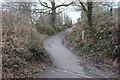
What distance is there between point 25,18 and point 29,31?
1149 mm

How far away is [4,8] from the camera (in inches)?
352

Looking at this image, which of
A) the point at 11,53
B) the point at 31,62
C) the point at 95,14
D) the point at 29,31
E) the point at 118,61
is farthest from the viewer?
the point at 95,14

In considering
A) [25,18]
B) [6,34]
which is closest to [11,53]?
[6,34]

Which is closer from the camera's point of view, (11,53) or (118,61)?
(11,53)

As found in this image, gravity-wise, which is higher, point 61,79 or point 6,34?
point 6,34

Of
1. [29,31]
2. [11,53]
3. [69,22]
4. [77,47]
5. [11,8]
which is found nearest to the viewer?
[11,53]

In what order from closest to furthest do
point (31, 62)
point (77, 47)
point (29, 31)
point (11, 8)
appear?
point (31, 62), point (29, 31), point (11, 8), point (77, 47)

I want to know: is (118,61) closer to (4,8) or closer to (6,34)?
(6,34)

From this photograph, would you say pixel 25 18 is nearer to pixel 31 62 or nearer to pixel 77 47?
pixel 31 62

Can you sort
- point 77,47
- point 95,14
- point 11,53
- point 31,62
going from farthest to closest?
1. point 95,14
2. point 77,47
3. point 31,62
4. point 11,53

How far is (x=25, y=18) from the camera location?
9320mm

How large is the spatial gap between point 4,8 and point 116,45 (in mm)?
7238

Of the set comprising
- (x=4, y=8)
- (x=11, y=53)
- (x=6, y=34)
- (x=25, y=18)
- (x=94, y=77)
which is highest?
(x=4, y=8)

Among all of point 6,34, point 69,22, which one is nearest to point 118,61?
point 6,34
